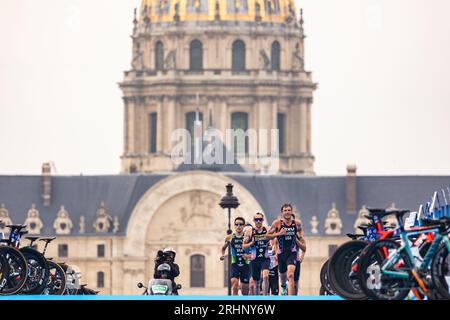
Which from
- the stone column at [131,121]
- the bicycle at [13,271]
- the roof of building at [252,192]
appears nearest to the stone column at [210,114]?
the stone column at [131,121]

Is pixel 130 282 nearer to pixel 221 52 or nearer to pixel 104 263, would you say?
pixel 104 263

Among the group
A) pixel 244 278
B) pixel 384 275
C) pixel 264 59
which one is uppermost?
pixel 264 59

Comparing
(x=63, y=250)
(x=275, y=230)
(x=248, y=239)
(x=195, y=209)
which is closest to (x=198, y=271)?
(x=195, y=209)

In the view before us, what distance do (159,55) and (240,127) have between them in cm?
902

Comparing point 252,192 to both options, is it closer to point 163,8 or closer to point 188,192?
point 188,192

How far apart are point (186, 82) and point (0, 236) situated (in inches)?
5274

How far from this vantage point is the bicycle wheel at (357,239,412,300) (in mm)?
26891

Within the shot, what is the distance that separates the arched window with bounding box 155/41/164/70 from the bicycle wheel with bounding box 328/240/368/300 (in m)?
141

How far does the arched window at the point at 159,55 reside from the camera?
171 metres

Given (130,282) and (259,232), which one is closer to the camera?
(259,232)

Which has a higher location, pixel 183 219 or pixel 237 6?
pixel 237 6

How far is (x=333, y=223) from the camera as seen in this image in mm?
148375

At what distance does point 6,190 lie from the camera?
152750 millimetres
